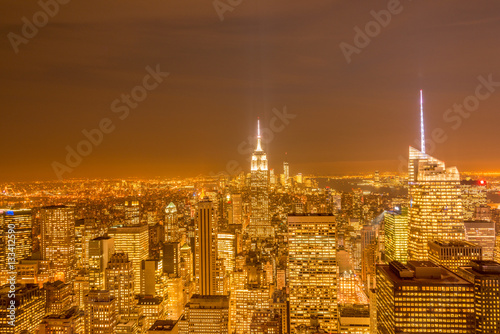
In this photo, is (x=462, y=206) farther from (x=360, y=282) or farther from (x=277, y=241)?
(x=277, y=241)

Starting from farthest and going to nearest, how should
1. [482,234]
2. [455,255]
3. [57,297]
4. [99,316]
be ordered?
[482,234]
[57,297]
[455,255]
[99,316]

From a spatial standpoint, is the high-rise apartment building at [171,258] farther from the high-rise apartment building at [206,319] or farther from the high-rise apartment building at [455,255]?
the high-rise apartment building at [455,255]

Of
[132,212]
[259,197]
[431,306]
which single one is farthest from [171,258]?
[431,306]

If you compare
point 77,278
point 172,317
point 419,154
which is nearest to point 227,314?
point 172,317

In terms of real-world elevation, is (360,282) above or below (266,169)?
below

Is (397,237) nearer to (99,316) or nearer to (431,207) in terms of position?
(431,207)
